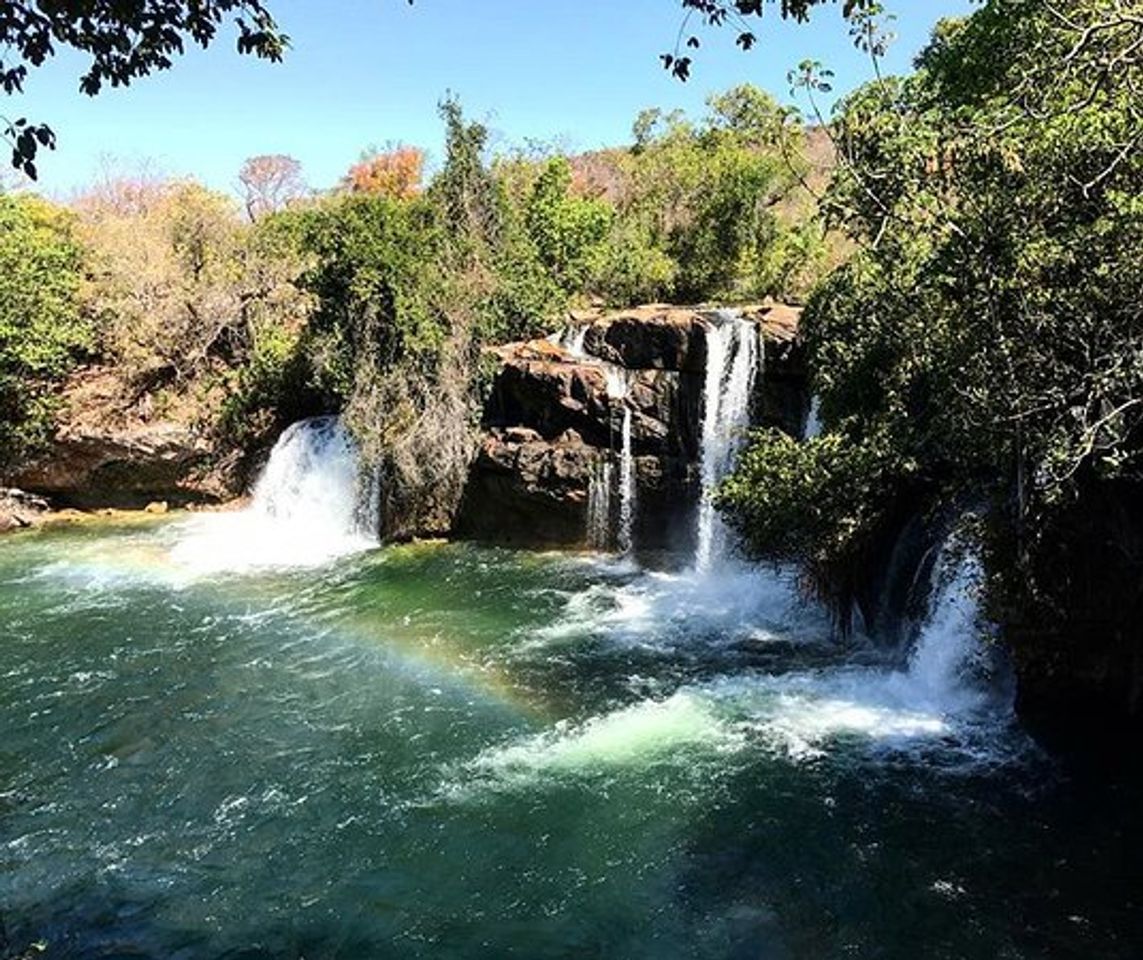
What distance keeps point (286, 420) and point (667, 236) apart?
11621mm

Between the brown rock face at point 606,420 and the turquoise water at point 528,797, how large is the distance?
3308 millimetres

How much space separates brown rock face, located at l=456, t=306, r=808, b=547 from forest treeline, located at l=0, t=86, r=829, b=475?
129cm

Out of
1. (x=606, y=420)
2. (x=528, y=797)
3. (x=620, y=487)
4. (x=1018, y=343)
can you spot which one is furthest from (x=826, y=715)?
(x=606, y=420)

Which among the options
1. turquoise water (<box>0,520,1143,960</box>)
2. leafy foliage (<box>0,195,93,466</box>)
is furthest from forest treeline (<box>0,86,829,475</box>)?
turquoise water (<box>0,520,1143,960</box>)

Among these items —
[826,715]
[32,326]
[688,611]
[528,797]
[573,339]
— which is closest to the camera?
[528,797]

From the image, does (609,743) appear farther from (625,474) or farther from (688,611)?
(625,474)

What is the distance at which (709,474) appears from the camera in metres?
17.2

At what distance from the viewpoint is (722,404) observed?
17250 mm

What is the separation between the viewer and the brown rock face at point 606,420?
1742cm

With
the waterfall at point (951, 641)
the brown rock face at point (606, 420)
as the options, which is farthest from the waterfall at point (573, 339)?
the waterfall at point (951, 641)

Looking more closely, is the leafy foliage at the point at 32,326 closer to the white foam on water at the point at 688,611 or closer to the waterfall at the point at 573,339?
the waterfall at the point at 573,339

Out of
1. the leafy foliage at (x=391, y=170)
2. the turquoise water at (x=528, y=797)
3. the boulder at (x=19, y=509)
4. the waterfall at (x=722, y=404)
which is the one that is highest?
the leafy foliage at (x=391, y=170)

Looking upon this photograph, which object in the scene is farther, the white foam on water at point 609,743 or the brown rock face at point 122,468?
the brown rock face at point 122,468

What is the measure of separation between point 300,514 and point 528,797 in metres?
12.2
